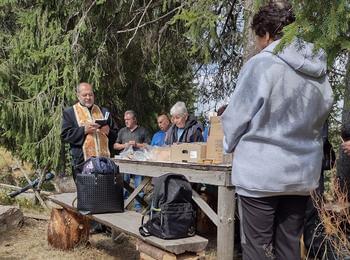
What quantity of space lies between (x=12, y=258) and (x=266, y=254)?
3.38 metres

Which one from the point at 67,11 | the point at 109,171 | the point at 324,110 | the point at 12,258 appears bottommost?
the point at 12,258

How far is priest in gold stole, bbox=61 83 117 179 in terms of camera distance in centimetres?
515

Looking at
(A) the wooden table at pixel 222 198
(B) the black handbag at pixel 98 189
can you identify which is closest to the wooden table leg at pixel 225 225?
(A) the wooden table at pixel 222 198

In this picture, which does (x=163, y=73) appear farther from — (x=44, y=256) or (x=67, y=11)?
(x=44, y=256)

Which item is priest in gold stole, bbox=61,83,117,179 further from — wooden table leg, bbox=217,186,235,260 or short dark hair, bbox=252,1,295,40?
short dark hair, bbox=252,1,295,40

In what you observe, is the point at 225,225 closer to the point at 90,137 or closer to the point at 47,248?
the point at 90,137

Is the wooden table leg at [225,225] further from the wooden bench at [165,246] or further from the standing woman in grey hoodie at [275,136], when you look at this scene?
the standing woman in grey hoodie at [275,136]

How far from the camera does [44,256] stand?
4855mm

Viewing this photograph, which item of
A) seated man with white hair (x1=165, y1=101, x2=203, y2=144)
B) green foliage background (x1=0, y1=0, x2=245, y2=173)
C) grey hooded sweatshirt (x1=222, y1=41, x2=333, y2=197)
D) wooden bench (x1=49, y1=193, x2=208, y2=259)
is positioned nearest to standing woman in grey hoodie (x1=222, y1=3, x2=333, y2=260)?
grey hooded sweatshirt (x1=222, y1=41, x2=333, y2=197)

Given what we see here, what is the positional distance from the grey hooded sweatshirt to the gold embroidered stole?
3.11m

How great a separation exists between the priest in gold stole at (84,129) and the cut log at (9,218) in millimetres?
1301

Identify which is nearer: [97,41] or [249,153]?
[249,153]

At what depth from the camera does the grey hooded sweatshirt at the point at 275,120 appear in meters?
2.24

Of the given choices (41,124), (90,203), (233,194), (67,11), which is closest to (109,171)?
(90,203)
